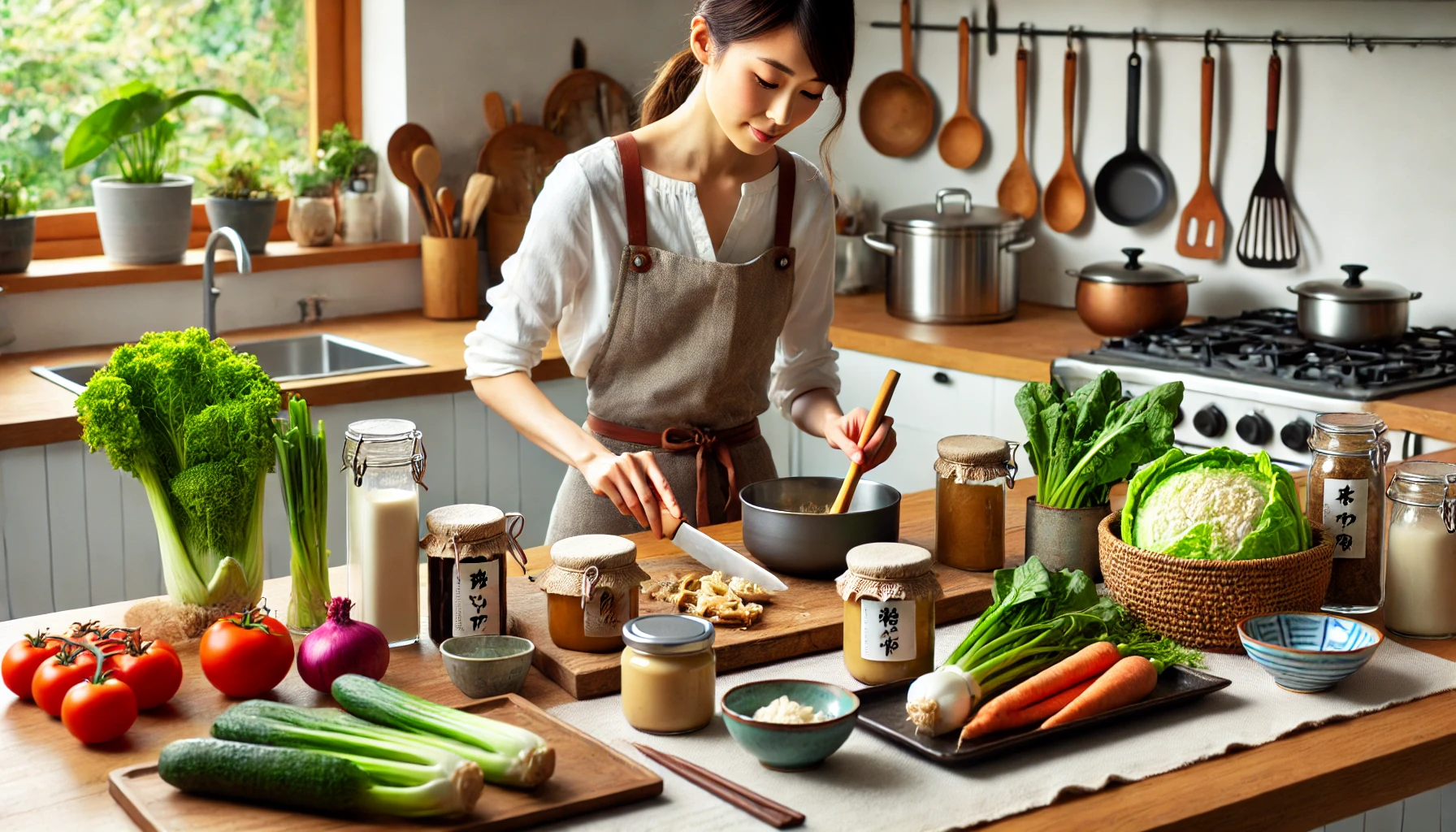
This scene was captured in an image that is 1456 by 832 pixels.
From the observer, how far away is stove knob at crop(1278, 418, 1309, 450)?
2936 millimetres

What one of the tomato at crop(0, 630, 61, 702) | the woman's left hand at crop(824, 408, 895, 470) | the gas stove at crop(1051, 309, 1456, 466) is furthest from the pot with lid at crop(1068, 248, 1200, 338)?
the tomato at crop(0, 630, 61, 702)

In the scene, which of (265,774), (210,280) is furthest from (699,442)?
(210,280)

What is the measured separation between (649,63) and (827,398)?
7.77 feet

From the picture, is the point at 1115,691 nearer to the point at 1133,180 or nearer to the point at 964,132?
the point at 1133,180

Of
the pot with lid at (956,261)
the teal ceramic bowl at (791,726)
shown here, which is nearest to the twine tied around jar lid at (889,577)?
the teal ceramic bowl at (791,726)

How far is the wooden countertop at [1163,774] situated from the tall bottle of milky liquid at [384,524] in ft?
0.23

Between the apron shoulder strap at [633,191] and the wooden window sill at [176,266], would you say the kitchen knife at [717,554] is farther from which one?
the wooden window sill at [176,266]

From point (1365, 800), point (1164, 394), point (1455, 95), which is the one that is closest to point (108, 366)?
point (1164, 394)

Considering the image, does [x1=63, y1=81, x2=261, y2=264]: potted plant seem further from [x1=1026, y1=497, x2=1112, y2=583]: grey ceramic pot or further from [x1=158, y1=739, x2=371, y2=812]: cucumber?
[x1=158, y1=739, x2=371, y2=812]: cucumber

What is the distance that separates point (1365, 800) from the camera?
4.48ft

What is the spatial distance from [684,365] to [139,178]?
2.06m

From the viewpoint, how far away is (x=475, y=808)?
1226mm

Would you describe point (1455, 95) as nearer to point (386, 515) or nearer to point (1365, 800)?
point (1365, 800)

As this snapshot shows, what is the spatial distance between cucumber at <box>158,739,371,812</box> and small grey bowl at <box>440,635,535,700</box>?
25 centimetres
